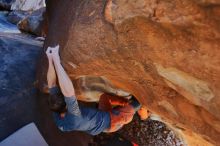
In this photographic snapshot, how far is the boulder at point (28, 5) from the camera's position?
6264 mm

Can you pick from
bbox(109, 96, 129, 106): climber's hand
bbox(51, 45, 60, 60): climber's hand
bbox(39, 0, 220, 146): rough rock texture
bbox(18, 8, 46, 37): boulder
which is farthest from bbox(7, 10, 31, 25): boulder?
bbox(51, 45, 60, 60): climber's hand

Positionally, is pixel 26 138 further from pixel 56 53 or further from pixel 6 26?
pixel 6 26

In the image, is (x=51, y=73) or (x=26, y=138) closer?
(x=51, y=73)

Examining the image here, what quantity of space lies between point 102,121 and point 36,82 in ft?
2.86

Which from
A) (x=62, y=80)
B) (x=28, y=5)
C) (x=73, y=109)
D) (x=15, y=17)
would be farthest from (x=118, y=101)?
(x=28, y=5)

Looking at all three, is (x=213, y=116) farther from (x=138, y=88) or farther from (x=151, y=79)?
(x=138, y=88)

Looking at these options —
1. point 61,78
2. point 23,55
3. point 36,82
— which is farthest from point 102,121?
point 23,55

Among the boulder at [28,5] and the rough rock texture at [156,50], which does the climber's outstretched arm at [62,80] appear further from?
the boulder at [28,5]

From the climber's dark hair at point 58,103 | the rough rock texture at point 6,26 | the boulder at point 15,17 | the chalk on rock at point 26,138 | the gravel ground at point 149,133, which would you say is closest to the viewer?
the climber's dark hair at point 58,103

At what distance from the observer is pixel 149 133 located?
14.3 feet

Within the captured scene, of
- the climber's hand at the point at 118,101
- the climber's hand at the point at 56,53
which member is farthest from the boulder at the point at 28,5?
the climber's hand at the point at 56,53

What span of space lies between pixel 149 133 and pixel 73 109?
216 centimetres

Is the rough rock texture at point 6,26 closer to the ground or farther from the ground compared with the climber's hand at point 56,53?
closer to the ground

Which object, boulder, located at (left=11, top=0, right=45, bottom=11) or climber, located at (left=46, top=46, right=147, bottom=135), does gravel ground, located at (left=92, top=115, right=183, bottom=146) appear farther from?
boulder, located at (left=11, top=0, right=45, bottom=11)
